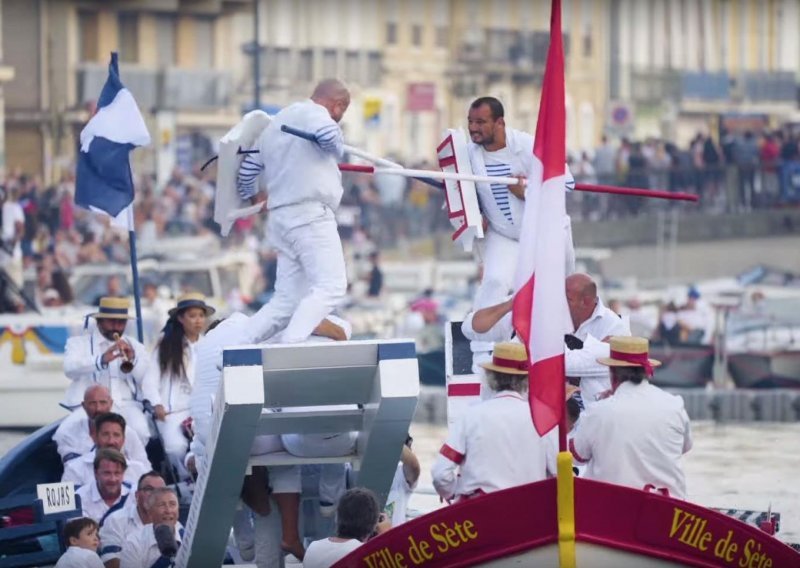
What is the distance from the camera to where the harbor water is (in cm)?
1884

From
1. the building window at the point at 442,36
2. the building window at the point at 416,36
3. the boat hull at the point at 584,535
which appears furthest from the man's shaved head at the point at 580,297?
the building window at the point at 442,36

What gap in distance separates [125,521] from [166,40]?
54.5 meters

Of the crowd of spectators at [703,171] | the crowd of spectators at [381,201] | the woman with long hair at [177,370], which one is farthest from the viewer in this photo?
the crowd of spectators at [703,171]

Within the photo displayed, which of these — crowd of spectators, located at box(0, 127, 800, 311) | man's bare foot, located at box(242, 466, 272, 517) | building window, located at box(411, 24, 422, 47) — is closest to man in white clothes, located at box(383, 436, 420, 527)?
man's bare foot, located at box(242, 466, 272, 517)

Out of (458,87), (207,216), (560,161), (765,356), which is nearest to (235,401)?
(560,161)

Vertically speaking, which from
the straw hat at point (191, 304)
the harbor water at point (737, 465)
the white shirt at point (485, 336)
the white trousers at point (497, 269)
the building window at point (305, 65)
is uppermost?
the building window at point (305, 65)

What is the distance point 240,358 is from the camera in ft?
36.4

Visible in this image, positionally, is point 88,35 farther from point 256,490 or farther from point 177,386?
point 256,490

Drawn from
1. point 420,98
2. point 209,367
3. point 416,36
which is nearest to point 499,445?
point 209,367

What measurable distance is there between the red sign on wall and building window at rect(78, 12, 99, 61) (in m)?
12.3

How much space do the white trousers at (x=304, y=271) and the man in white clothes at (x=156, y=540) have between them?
4.42 ft

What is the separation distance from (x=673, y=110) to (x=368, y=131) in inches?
578

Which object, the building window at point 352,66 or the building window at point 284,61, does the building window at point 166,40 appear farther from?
the building window at point 352,66

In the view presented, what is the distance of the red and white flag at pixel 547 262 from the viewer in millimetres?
10078
